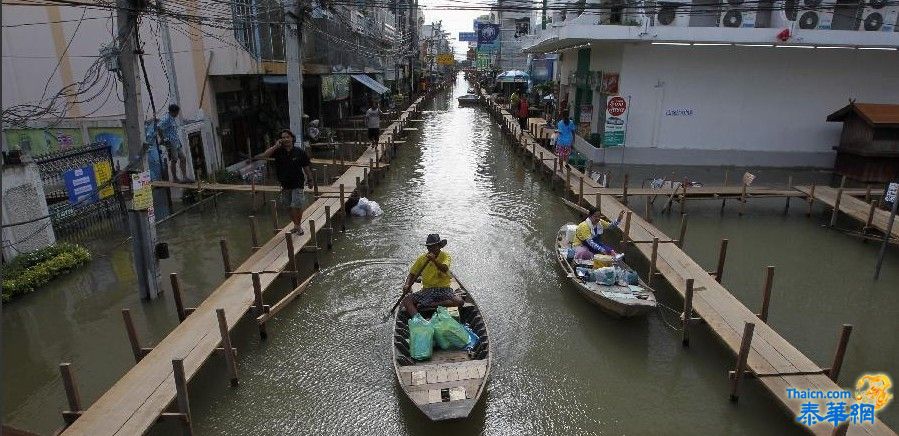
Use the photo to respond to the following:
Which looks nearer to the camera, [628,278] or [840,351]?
[840,351]

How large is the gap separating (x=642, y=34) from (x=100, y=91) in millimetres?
17810

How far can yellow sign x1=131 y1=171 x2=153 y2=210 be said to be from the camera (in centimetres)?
970

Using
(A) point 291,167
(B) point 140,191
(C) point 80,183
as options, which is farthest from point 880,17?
(C) point 80,183

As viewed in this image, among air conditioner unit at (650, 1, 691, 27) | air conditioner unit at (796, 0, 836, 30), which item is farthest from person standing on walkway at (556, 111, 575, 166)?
air conditioner unit at (796, 0, 836, 30)

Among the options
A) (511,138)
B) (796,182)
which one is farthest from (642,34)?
(511,138)

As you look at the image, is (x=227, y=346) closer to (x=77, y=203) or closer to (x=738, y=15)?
(x=77, y=203)

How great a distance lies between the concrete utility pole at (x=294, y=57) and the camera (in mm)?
17188

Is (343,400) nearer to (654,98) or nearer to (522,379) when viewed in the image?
(522,379)

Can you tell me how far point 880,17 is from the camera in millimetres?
20828

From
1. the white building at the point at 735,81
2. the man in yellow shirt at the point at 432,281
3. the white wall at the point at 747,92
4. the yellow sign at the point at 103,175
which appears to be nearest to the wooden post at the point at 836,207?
the white building at the point at 735,81

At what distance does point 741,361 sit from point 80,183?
558 inches

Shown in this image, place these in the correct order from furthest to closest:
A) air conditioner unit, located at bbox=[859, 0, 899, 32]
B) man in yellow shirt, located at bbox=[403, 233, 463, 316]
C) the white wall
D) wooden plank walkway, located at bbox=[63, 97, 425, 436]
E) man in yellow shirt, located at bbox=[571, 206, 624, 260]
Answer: the white wall < air conditioner unit, located at bbox=[859, 0, 899, 32] < man in yellow shirt, located at bbox=[571, 206, 624, 260] < man in yellow shirt, located at bbox=[403, 233, 463, 316] < wooden plank walkway, located at bbox=[63, 97, 425, 436]

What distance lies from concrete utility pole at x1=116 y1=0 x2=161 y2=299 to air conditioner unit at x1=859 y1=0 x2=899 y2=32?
24236mm

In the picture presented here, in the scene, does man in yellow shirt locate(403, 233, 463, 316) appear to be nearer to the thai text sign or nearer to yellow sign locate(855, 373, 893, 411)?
yellow sign locate(855, 373, 893, 411)
